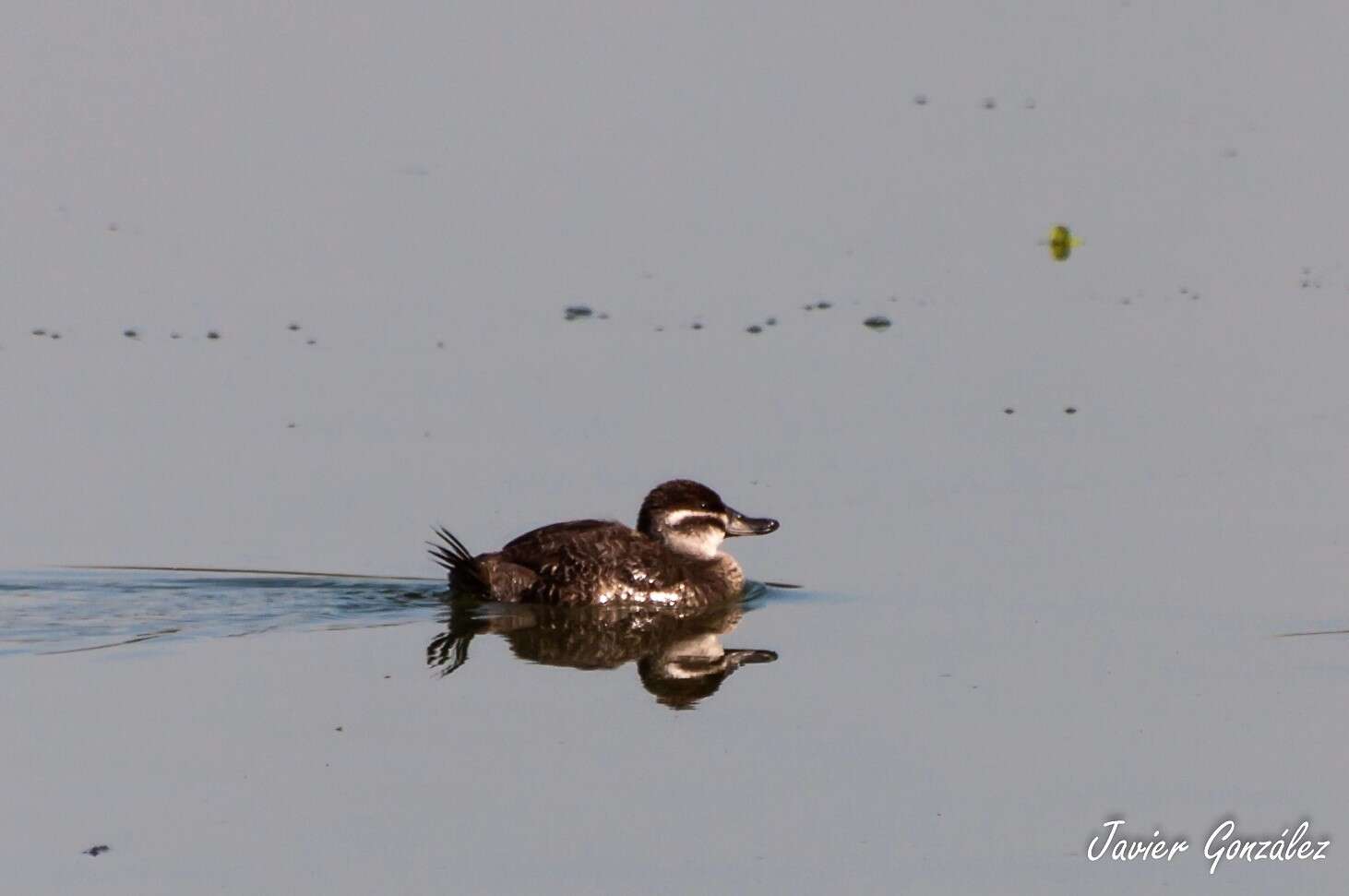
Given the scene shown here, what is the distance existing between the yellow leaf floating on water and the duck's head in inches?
256

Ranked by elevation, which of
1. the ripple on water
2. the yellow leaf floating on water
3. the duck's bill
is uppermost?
the yellow leaf floating on water

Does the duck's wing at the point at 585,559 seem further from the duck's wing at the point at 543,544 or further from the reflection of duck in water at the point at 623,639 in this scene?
the reflection of duck in water at the point at 623,639

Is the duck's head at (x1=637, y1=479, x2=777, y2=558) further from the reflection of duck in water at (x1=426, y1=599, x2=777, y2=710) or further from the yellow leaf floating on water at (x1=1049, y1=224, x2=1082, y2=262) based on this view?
the yellow leaf floating on water at (x1=1049, y1=224, x2=1082, y2=262)

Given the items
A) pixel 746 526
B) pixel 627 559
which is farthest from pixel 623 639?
pixel 746 526

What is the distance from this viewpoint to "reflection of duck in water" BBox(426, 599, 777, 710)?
41.5ft

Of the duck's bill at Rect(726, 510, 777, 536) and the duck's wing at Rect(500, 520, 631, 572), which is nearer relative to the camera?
the duck's wing at Rect(500, 520, 631, 572)

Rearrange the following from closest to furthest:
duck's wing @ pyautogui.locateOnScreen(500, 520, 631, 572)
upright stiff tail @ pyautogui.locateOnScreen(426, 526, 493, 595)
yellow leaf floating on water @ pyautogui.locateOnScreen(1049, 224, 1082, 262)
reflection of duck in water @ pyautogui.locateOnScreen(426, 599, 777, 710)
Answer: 1. reflection of duck in water @ pyautogui.locateOnScreen(426, 599, 777, 710)
2. upright stiff tail @ pyautogui.locateOnScreen(426, 526, 493, 595)
3. duck's wing @ pyautogui.locateOnScreen(500, 520, 631, 572)
4. yellow leaf floating on water @ pyautogui.locateOnScreen(1049, 224, 1082, 262)

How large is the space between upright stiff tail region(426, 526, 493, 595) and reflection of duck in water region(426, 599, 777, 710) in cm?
11

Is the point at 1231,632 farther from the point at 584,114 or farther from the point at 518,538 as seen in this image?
the point at 584,114

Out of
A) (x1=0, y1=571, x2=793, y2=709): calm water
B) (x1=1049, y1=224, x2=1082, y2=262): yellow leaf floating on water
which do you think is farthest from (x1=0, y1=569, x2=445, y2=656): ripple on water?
(x1=1049, y1=224, x2=1082, y2=262): yellow leaf floating on water

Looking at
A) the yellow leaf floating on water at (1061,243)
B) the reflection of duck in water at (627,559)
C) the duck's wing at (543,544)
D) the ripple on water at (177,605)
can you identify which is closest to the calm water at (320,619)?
the ripple on water at (177,605)

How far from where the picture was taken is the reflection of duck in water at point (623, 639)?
12.6m

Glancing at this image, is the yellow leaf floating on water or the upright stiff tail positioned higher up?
the yellow leaf floating on water

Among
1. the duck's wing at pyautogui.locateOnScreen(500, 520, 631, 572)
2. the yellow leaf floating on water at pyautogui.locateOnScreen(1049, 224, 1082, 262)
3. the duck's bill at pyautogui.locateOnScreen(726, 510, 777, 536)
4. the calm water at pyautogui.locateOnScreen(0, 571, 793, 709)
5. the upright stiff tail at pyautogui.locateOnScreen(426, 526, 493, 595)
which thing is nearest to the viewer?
the calm water at pyautogui.locateOnScreen(0, 571, 793, 709)
